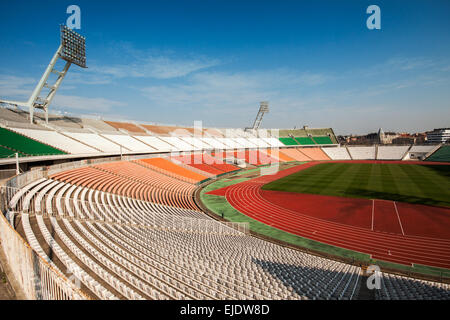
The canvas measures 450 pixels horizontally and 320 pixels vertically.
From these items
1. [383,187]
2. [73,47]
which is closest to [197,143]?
[73,47]

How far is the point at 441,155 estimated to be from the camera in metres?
53.5

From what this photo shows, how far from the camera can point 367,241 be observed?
44.0 ft

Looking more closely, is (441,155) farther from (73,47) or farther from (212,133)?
(73,47)

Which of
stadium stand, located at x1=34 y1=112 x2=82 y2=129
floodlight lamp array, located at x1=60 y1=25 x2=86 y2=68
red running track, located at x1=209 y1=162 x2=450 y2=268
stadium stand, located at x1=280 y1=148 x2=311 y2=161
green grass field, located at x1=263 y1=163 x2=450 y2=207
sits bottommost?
red running track, located at x1=209 y1=162 x2=450 y2=268

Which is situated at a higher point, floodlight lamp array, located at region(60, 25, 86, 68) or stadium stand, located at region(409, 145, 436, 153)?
floodlight lamp array, located at region(60, 25, 86, 68)

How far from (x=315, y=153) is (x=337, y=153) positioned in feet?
20.1

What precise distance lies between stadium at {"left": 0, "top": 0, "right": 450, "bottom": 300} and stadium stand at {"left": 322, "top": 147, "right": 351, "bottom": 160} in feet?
104

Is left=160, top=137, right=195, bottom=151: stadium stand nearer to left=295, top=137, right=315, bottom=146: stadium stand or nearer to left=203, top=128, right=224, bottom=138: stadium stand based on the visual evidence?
left=203, top=128, right=224, bottom=138: stadium stand

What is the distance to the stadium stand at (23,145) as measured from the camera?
60.2 ft

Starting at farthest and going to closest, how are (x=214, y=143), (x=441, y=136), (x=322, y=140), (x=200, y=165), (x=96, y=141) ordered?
(x=441, y=136)
(x=322, y=140)
(x=214, y=143)
(x=200, y=165)
(x=96, y=141)

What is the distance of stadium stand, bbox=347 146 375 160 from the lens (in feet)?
203

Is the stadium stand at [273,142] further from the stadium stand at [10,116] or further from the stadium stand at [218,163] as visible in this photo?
the stadium stand at [10,116]

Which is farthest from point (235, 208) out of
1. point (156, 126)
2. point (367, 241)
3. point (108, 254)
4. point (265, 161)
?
point (156, 126)

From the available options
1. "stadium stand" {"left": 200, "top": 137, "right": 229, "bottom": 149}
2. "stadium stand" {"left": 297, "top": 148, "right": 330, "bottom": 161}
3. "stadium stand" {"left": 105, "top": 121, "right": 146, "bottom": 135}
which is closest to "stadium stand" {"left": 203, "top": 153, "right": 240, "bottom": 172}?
"stadium stand" {"left": 200, "top": 137, "right": 229, "bottom": 149}
